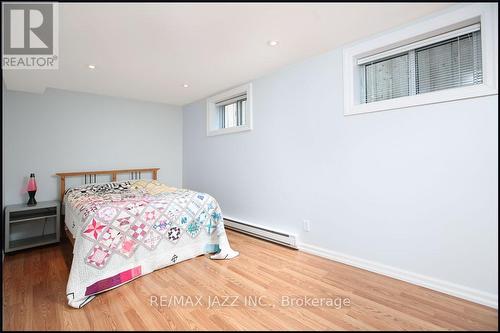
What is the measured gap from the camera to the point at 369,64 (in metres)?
2.44

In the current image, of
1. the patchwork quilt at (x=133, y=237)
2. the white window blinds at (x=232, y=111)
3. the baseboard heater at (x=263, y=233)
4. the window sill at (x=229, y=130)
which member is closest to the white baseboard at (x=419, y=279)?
the baseboard heater at (x=263, y=233)

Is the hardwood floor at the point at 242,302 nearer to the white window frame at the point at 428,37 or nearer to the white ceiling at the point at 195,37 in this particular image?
the white window frame at the point at 428,37

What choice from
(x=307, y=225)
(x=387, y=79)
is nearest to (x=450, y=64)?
(x=387, y=79)

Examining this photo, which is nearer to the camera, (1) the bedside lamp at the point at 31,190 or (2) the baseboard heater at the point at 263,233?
(2) the baseboard heater at the point at 263,233

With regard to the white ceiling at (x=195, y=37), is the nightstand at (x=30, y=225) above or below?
below

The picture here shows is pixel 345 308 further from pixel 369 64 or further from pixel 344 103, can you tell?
pixel 369 64

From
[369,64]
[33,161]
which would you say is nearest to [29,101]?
[33,161]

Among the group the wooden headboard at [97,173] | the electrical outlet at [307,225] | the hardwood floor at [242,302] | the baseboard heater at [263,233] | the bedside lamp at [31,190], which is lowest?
the hardwood floor at [242,302]

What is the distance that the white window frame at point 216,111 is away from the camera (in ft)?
11.1

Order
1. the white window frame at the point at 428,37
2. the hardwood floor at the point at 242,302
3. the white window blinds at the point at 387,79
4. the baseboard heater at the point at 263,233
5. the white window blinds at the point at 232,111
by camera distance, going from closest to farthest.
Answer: the hardwood floor at the point at 242,302 < the white window frame at the point at 428,37 < the white window blinds at the point at 387,79 < the baseboard heater at the point at 263,233 < the white window blinds at the point at 232,111

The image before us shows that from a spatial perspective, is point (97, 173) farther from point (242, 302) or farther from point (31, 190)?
point (242, 302)

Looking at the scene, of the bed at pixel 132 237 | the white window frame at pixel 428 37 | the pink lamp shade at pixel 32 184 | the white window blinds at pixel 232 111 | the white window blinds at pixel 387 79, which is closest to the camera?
the white window frame at pixel 428 37

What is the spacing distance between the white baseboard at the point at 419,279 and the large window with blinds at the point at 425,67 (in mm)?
1584

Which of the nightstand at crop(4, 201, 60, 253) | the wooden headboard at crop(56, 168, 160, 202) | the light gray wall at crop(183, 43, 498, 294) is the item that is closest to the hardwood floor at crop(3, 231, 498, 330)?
the light gray wall at crop(183, 43, 498, 294)
